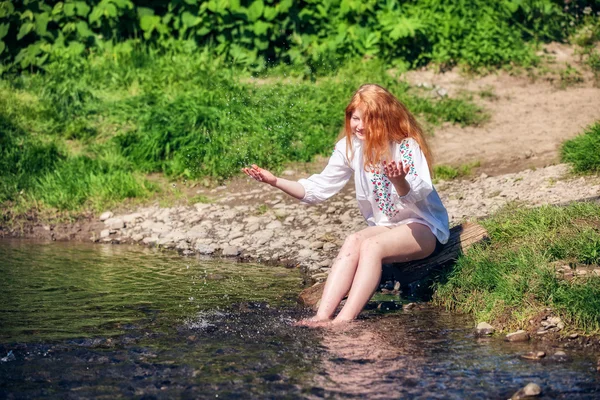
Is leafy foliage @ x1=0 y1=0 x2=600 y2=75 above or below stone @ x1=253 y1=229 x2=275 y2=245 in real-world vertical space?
above

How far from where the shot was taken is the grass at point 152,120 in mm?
9367

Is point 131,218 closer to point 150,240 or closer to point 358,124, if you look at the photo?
point 150,240

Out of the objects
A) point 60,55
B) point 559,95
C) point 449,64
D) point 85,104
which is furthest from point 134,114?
point 559,95

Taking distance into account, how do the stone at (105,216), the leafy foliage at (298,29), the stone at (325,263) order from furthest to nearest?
1. the leafy foliage at (298,29)
2. the stone at (105,216)
3. the stone at (325,263)

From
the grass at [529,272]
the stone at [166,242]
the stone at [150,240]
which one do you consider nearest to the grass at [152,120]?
the stone at [150,240]

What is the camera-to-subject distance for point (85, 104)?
10.7m

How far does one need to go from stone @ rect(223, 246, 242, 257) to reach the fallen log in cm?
172

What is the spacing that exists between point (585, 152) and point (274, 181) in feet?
12.0

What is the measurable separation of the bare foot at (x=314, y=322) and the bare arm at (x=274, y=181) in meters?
0.85

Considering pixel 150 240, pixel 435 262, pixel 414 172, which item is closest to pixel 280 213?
pixel 150 240

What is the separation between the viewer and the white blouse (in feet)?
18.4

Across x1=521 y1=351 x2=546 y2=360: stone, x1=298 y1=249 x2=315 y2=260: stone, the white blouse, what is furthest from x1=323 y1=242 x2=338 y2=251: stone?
x1=521 y1=351 x2=546 y2=360: stone

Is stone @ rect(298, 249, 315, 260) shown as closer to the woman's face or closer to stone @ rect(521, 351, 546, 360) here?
the woman's face

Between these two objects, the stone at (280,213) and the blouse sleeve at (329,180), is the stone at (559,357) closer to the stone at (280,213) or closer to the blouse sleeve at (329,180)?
the blouse sleeve at (329,180)
